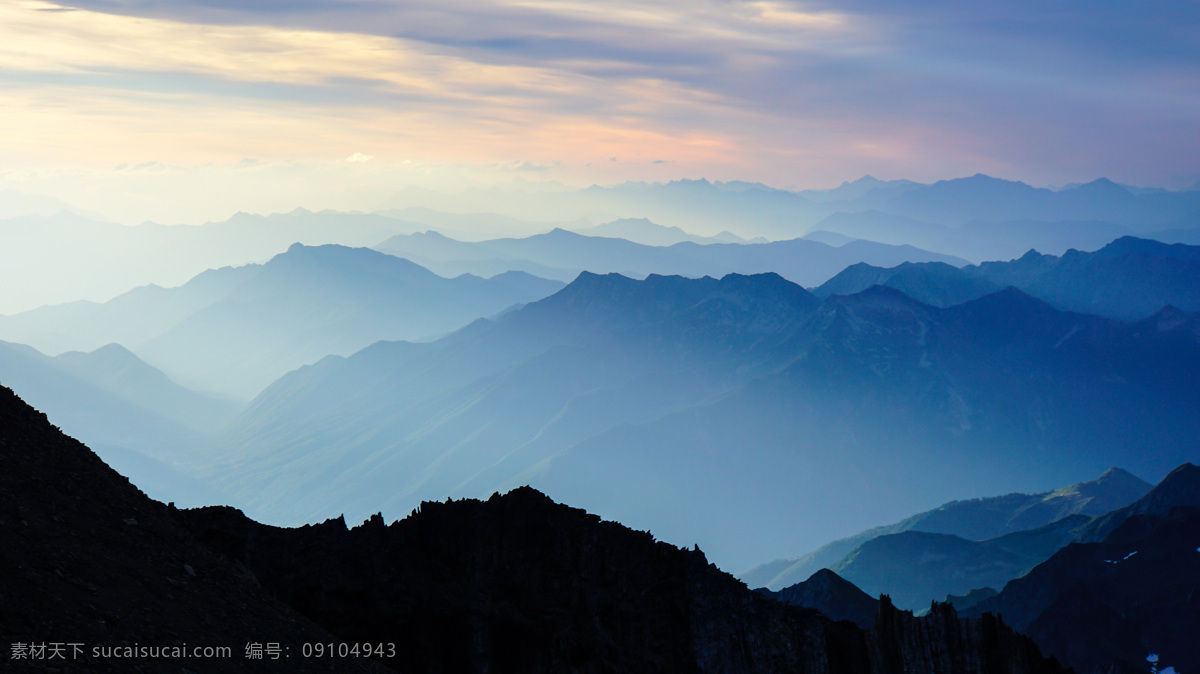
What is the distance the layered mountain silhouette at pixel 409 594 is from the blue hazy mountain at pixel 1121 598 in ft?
396

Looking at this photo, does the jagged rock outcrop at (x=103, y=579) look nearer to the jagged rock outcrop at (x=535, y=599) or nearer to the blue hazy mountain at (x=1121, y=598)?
the jagged rock outcrop at (x=535, y=599)

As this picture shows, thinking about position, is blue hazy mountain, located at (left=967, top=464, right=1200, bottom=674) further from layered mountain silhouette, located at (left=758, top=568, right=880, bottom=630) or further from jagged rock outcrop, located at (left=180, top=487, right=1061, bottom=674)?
jagged rock outcrop, located at (left=180, top=487, right=1061, bottom=674)

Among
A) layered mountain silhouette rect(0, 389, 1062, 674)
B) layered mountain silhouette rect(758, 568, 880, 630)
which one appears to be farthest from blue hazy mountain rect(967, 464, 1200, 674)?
layered mountain silhouette rect(0, 389, 1062, 674)

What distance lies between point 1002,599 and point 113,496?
17273 centimetres

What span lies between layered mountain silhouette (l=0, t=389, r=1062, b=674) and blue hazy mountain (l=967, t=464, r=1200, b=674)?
12071 centimetres

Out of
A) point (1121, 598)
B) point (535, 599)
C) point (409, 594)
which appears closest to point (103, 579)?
point (409, 594)

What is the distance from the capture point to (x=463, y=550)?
132 feet

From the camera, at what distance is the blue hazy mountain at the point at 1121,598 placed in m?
149

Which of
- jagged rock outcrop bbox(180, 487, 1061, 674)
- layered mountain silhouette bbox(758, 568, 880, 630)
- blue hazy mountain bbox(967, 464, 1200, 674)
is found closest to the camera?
jagged rock outcrop bbox(180, 487, 1061, 674)

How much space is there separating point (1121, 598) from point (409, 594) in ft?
551

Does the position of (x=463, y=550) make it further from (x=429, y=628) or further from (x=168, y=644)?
(x=168, y=644)

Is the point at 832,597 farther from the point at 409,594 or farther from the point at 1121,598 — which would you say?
the point at 409,594

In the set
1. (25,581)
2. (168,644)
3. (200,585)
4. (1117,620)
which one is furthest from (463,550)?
(1117,620)

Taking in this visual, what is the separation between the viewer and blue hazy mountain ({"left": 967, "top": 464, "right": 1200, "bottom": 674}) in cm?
14874
